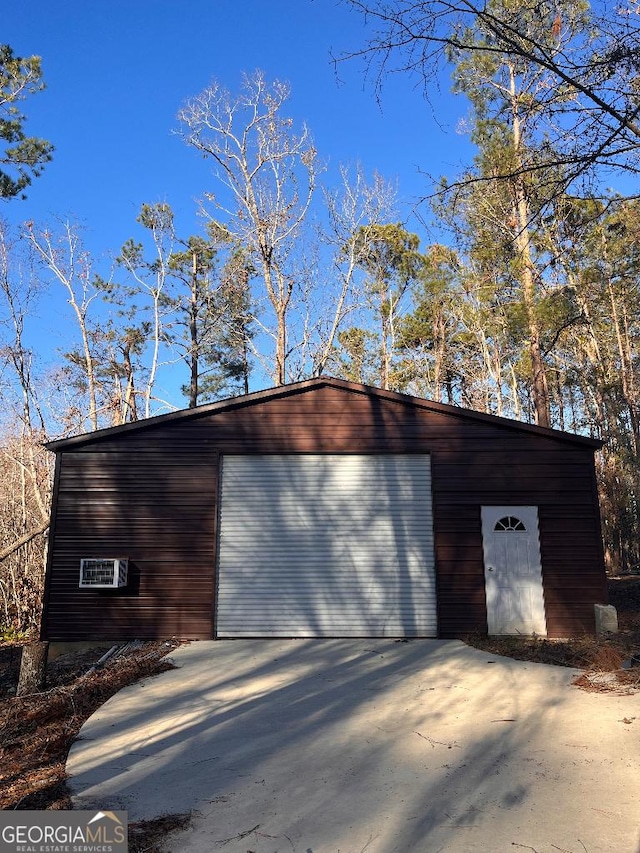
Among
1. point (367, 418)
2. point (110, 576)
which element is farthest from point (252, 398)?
point (110, 576)

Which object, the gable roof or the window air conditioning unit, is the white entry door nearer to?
the gable roof

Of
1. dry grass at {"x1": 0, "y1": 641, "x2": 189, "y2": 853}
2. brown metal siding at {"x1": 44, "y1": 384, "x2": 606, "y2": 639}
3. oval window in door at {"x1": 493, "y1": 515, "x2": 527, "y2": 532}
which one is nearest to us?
dry grass at {"x1": 0, "y1": 641, "x2": 189, "y2": 853}

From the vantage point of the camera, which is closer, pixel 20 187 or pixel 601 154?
pixel 601 154

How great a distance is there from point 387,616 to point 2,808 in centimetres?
629

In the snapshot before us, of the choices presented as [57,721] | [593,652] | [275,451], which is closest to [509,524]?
[593,652]

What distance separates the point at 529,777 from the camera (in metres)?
3.94

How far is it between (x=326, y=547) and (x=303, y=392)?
2552 mm

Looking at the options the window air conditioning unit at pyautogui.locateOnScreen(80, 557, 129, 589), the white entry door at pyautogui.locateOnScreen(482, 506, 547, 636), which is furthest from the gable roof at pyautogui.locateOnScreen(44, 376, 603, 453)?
the window air conditioning unit at pyautogui.locateOnScreen(80, 557, 129, 589)

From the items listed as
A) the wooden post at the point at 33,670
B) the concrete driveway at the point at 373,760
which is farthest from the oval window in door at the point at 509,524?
the wooden post at the point at 33,670

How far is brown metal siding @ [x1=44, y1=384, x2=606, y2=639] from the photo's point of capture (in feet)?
29.9

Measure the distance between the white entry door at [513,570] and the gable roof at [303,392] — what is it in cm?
130

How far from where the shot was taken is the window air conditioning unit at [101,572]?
895 centimetres

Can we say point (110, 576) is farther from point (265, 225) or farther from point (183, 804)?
point (265, 225)

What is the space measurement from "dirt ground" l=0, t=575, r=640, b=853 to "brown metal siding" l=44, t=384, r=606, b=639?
584 millimetres
